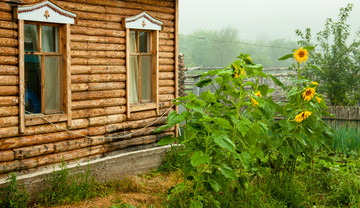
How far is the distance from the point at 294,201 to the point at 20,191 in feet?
13.5

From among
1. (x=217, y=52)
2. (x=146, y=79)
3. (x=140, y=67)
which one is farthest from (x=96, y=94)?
(x=217, y=52)

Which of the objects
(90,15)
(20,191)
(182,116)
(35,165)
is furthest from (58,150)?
(182,116)

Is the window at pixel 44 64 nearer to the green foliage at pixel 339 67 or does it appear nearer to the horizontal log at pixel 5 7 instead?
the horizontal log at pixel 5 7

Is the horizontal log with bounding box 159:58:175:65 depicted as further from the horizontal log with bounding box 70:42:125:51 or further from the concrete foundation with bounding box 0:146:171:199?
the concrete foundation with bounding box 0:146:171:199

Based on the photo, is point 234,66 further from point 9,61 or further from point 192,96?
A: point 9,61

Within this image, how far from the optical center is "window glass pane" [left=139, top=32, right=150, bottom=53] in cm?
907

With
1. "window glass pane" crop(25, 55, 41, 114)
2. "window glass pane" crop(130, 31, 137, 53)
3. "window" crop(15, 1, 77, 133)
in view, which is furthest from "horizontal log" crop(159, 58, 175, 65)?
"window glass pane" crop(25, 55, 41, 114)

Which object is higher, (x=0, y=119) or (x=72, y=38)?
(x=72, y=38)

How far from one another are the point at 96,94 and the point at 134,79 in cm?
117

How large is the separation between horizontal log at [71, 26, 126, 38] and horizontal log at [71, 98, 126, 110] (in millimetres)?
1236

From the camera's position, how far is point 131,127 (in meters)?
8.75

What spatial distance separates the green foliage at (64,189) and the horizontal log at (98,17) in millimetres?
2636

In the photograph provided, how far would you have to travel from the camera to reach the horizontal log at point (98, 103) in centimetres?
764

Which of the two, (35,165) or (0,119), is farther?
(35,165)
